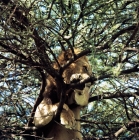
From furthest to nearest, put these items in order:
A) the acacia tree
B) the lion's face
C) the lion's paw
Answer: the lion's face
the lion's paw
the acacia tree

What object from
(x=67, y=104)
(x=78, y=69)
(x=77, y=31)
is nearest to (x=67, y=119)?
(x=67, y=104)

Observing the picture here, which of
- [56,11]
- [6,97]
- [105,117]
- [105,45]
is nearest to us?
[105,45]

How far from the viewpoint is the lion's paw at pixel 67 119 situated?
4.52 m

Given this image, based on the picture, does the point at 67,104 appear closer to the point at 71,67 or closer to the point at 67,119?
the point at 67,119

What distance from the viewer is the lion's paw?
4.52 meters

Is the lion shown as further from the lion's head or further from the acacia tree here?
the acacia tree

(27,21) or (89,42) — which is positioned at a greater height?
(27,21)

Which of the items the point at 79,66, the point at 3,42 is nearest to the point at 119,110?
the point at 79,66

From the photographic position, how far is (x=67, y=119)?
458cm

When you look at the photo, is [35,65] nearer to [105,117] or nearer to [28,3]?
[28,3]

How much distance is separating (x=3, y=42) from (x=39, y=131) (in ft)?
4.45

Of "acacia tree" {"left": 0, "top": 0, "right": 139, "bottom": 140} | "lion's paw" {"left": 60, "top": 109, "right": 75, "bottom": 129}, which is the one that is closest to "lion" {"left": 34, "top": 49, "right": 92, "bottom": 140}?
"lion's paw" {"left": 60, "top": 109, "right": 75, "bottom": 129}

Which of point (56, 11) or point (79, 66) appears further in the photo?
point (79, 66)

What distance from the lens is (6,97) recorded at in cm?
486
